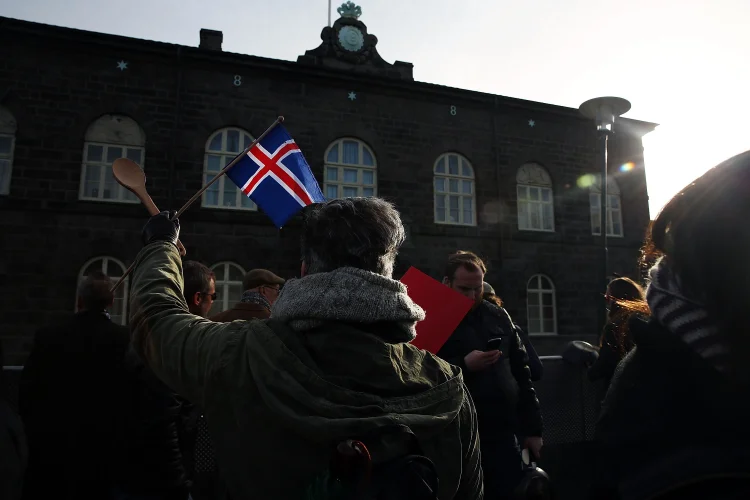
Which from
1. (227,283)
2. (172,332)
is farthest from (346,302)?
Result: (227,283)

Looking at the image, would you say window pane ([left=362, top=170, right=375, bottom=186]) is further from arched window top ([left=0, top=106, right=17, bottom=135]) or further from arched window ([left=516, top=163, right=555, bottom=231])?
arched window top ([left=0, top=106, right=17, bottom=135])

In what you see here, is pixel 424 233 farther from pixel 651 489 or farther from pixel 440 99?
pixel 651 489

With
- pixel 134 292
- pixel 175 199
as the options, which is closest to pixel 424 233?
pixel 175 199

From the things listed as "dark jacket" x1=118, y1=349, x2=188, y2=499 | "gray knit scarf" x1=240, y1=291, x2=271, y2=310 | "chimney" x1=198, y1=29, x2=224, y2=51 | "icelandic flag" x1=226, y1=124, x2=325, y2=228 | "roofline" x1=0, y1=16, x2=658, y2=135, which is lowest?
"dark jacket" x1=118, y1=349, x2=188, y2=499

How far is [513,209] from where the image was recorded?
48.4 ft

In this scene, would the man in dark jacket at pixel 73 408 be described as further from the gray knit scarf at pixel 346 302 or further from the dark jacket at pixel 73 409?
the gray knit scarf at pixel 346 302

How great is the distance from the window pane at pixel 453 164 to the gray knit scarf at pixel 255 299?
37.6 feet

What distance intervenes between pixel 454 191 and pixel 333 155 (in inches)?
141

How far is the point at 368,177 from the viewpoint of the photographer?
13602 millimetres

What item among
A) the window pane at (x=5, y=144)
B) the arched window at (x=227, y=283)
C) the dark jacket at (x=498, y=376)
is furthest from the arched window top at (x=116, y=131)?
the dark jacket at (x=498, y=376)

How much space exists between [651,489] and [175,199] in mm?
12268

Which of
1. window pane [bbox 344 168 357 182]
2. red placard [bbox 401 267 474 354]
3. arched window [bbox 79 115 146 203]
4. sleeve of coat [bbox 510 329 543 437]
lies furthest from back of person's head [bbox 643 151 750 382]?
window pane [bbox 344 168 357 182]

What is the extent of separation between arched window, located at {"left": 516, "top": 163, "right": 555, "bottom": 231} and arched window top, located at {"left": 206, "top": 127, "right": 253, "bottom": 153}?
7.92 meters

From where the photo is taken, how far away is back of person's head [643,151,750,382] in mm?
819
